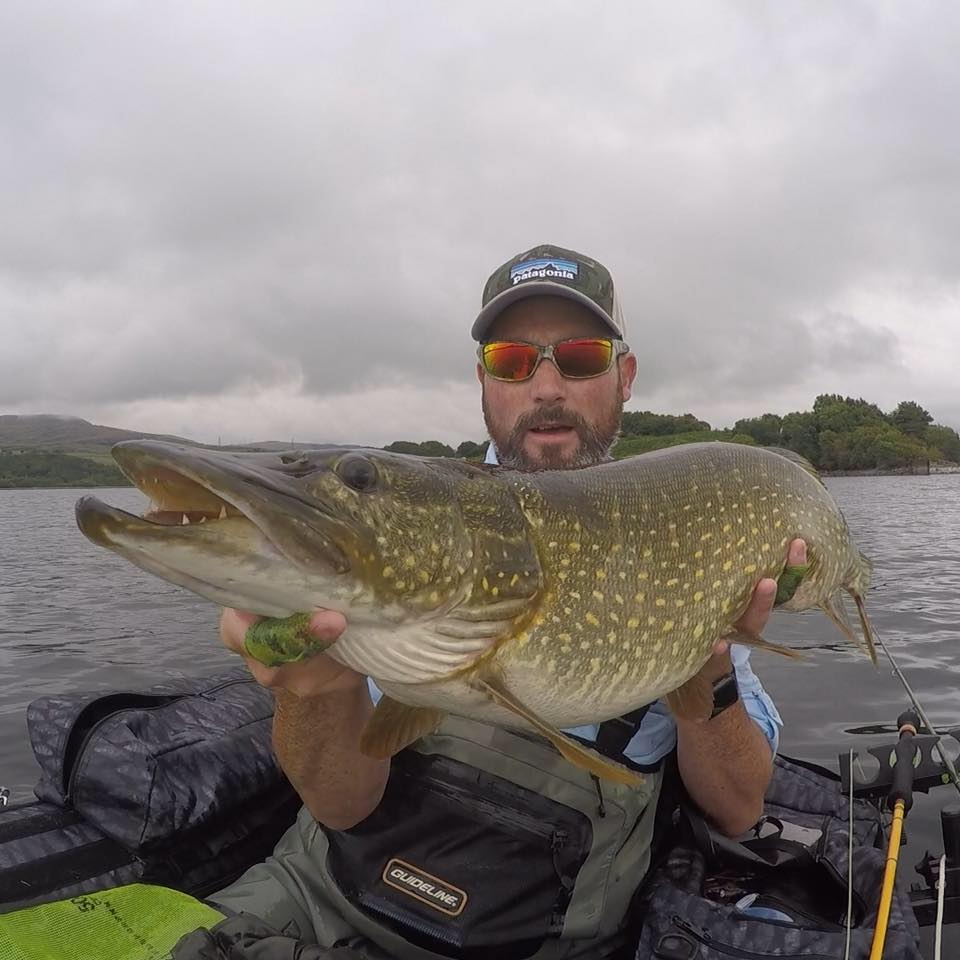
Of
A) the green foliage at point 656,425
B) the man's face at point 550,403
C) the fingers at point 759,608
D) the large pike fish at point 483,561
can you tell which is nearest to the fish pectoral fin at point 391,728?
the large pike fish at point 483,561

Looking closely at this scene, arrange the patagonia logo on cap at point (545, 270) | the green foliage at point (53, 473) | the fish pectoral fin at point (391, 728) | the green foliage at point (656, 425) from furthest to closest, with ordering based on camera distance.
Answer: the green foliage at point (53, 473), the green foliage at point (656, 425), the patagonia logo on cap at point (545, 270), the fish pectoral fin at point (391, 728)

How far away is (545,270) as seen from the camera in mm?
3605

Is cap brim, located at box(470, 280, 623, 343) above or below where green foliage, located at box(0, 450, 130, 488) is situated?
above

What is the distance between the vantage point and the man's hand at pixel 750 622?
7.84 feet

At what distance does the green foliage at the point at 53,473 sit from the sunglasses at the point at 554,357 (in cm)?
7395

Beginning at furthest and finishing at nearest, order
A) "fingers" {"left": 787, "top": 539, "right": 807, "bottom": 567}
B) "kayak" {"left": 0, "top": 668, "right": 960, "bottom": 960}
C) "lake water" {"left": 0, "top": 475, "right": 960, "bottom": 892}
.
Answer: "lake water" {"left": 0, "top": 475, "right": 960, "bottom": 892}
"fingers" {"left": 787, "top": 539, "right": 807, "bottom": 567}
"kayak" {"left": 0, "top": 668, "right": 960, "bottom": 960}

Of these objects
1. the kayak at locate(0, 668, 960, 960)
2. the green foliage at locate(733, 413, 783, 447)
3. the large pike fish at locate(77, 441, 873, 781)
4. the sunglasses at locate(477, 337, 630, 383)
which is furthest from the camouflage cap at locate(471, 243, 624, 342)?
the green foliage at locate(733, 413, 783, 447)

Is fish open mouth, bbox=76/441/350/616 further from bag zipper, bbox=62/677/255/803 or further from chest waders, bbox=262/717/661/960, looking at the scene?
bag zipper, bbox=62/677/255/803

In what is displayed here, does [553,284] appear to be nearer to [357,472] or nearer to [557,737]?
[357,472]

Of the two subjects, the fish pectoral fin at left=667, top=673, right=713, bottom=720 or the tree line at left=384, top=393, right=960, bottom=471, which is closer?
the fish pectoral fin at left=667, top=673, right=713, bottom=720

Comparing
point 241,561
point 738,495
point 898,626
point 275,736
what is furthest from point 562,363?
point 898,626

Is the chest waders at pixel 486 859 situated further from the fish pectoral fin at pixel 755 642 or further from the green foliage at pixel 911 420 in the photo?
the green foliage at pixel 911 420

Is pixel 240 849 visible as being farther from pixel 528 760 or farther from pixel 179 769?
pixel 528 760

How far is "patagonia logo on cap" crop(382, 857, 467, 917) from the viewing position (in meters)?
2.32
